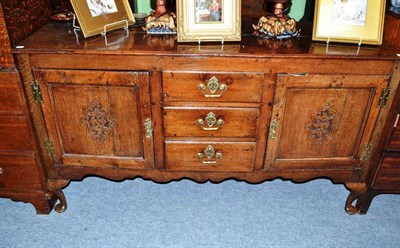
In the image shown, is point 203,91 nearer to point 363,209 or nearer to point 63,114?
point 63,114

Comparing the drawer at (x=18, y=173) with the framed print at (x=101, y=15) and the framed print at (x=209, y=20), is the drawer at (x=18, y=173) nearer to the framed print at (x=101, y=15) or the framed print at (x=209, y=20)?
the framed print at (x=101, y=15)

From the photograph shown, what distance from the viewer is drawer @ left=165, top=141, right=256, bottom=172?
1.72 metres

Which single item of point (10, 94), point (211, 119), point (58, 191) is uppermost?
point (10, 94)

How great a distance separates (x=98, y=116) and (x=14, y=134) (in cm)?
43

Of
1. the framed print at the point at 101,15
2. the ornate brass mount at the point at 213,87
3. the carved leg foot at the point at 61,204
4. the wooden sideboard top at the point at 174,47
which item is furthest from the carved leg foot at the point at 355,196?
the carved leg foot at the point at 61,204

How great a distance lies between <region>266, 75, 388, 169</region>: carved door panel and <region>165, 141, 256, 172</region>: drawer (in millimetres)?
123

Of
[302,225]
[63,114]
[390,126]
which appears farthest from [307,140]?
[63,114]

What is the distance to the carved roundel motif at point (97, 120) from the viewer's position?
5.39 ft

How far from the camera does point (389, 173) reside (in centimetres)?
182

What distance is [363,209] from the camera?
1.99m

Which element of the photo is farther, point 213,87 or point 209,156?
point 209,156

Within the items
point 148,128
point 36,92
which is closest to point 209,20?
point 148,128

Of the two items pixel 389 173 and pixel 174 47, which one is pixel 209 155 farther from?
pixel 389 173

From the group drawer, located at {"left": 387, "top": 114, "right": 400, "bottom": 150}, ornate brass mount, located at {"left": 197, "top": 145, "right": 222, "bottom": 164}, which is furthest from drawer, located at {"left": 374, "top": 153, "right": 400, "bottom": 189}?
ornate brass mount, located at {"left": 197, "top": 145, "right": 222, "bottom": 164}
